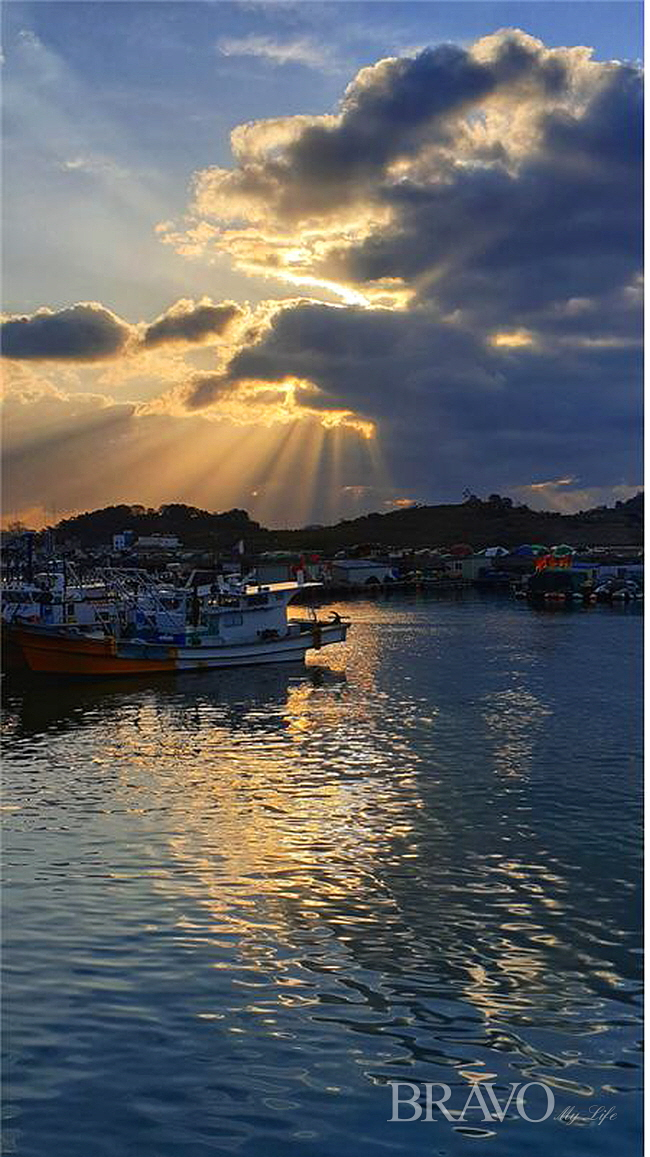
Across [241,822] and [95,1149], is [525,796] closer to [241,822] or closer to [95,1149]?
[241,822]

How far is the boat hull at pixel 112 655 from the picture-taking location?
192 feet

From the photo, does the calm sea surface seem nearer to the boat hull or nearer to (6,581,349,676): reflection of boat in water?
the boat hull

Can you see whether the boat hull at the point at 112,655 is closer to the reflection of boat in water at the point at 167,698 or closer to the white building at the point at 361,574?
the reflection of boat in water at the point at 167,698

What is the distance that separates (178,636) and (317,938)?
4411 centimetres

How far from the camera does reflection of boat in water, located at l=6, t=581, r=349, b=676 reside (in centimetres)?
5894

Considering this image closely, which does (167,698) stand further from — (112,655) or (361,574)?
(361,574)

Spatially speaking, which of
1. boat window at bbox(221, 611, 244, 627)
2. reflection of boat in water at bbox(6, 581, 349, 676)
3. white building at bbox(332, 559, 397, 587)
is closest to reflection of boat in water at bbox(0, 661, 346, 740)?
reflection of boat in water at bbox(6, 581, 349, 676)

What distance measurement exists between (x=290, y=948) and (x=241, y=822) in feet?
28.9

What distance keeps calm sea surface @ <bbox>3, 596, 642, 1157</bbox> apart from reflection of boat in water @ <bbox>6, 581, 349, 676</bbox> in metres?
18.0

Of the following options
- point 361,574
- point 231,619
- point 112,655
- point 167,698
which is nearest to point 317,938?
point 167,698

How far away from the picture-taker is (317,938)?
61.9 ft

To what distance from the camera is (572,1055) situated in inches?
568

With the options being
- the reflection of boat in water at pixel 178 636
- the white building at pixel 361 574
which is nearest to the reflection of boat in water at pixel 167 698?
the reflection of boat in water at pixel 178 636

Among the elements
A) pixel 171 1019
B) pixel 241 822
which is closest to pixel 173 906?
pixel 171 1019
